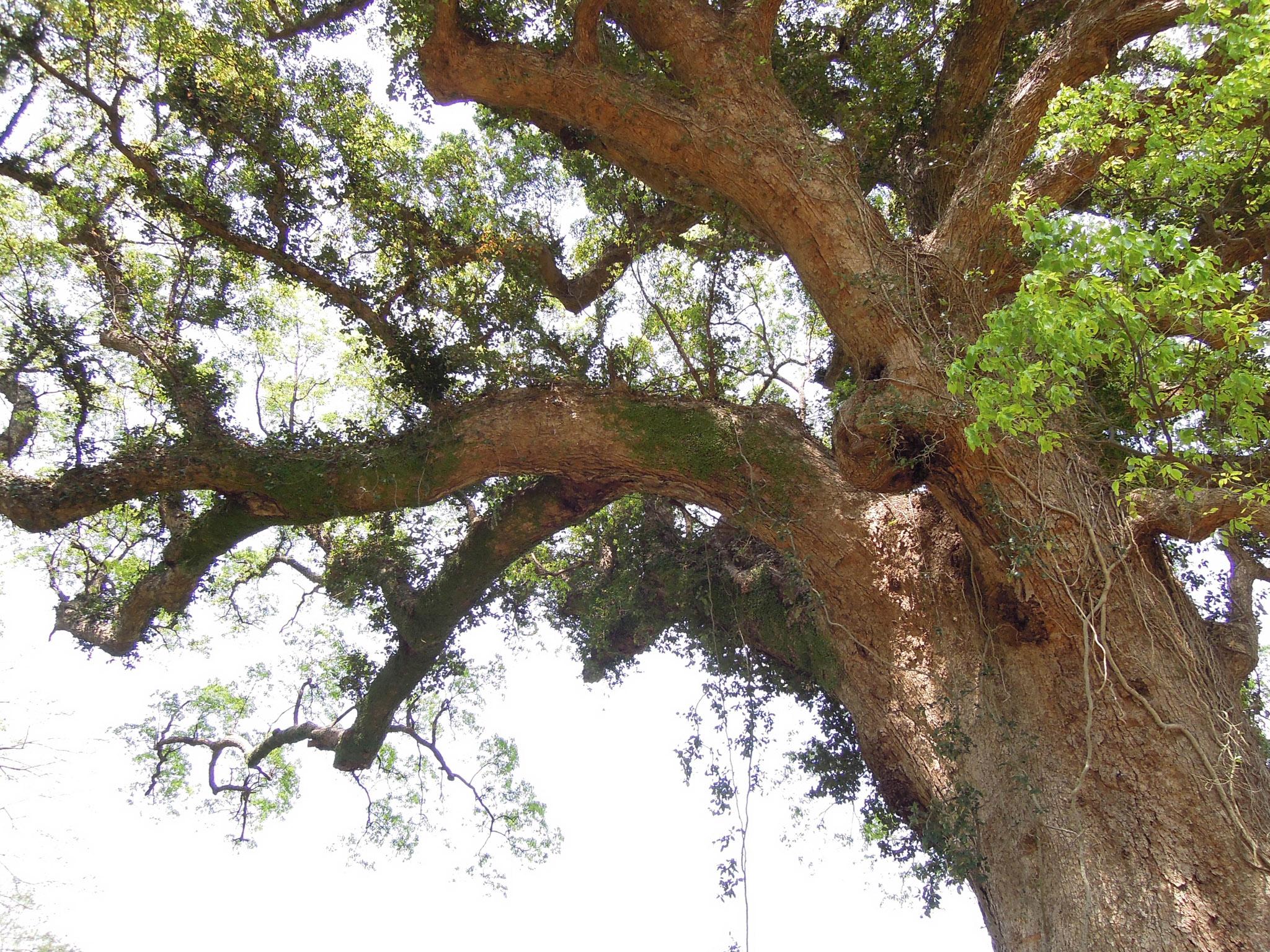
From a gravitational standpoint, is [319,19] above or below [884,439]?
above

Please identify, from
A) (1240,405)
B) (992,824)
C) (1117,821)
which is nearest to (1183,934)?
(1117,821)

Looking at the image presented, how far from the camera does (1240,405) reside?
298cm

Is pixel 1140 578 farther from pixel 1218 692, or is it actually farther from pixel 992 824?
pixel 992 824

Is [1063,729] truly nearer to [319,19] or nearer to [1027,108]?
[1027,108]

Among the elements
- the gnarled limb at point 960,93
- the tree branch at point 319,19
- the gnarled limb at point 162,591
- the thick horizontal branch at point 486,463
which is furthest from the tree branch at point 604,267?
the gnarled limb at point 162,591

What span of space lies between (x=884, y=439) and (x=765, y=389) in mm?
3142

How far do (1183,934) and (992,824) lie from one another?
0.99 metres

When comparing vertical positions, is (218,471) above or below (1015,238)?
below

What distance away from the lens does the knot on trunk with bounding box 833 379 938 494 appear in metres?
4.41

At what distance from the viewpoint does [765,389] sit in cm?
753

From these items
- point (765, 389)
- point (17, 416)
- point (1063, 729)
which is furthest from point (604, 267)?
point (1063, 729)

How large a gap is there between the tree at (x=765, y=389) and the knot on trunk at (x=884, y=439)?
4 cm

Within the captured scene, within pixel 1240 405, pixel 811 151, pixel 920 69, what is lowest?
pixel 1240 405

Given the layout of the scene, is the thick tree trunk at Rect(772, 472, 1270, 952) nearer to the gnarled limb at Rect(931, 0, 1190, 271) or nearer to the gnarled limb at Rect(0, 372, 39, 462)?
the gnarled limb at Rect(931, 0, 1190, 271)
